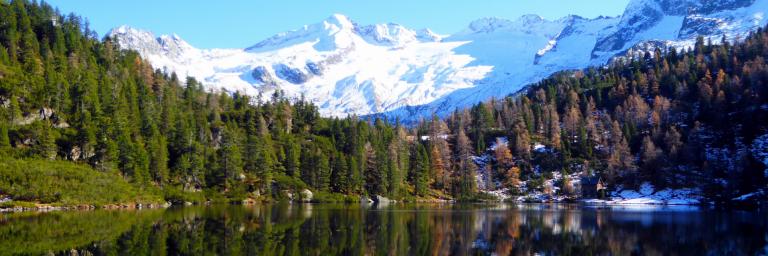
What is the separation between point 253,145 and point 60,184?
55.3 m

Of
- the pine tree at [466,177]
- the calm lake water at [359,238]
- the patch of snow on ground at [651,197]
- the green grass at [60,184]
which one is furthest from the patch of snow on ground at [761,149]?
the green grass at [60,184]

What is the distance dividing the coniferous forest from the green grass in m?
0.19

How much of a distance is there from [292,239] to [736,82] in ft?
594

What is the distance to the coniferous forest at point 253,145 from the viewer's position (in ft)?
327

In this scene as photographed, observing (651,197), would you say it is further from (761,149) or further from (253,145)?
(253,145)

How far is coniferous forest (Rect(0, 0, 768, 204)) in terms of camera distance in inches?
3920

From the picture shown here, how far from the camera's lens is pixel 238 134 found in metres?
145

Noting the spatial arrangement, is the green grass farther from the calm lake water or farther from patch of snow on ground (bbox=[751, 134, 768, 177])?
patch of snow on ground (bbox=[751, 134, 768, 177])

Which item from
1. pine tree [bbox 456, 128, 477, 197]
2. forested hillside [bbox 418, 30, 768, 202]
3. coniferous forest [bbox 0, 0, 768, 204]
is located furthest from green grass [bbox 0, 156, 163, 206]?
forested hillside [bbox 418, 30, 768, 202]

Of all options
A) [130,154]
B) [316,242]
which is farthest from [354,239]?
[130,154]

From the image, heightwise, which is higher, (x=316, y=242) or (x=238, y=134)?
(x=238, y=134)

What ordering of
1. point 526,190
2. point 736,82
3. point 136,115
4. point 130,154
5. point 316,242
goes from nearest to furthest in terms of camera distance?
point 316,242 → point 130,154 → point 136,115 → point 526,190 → point 736,82

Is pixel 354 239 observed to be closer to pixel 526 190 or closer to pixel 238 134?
pixel 238 134

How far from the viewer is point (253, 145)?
13862cm
